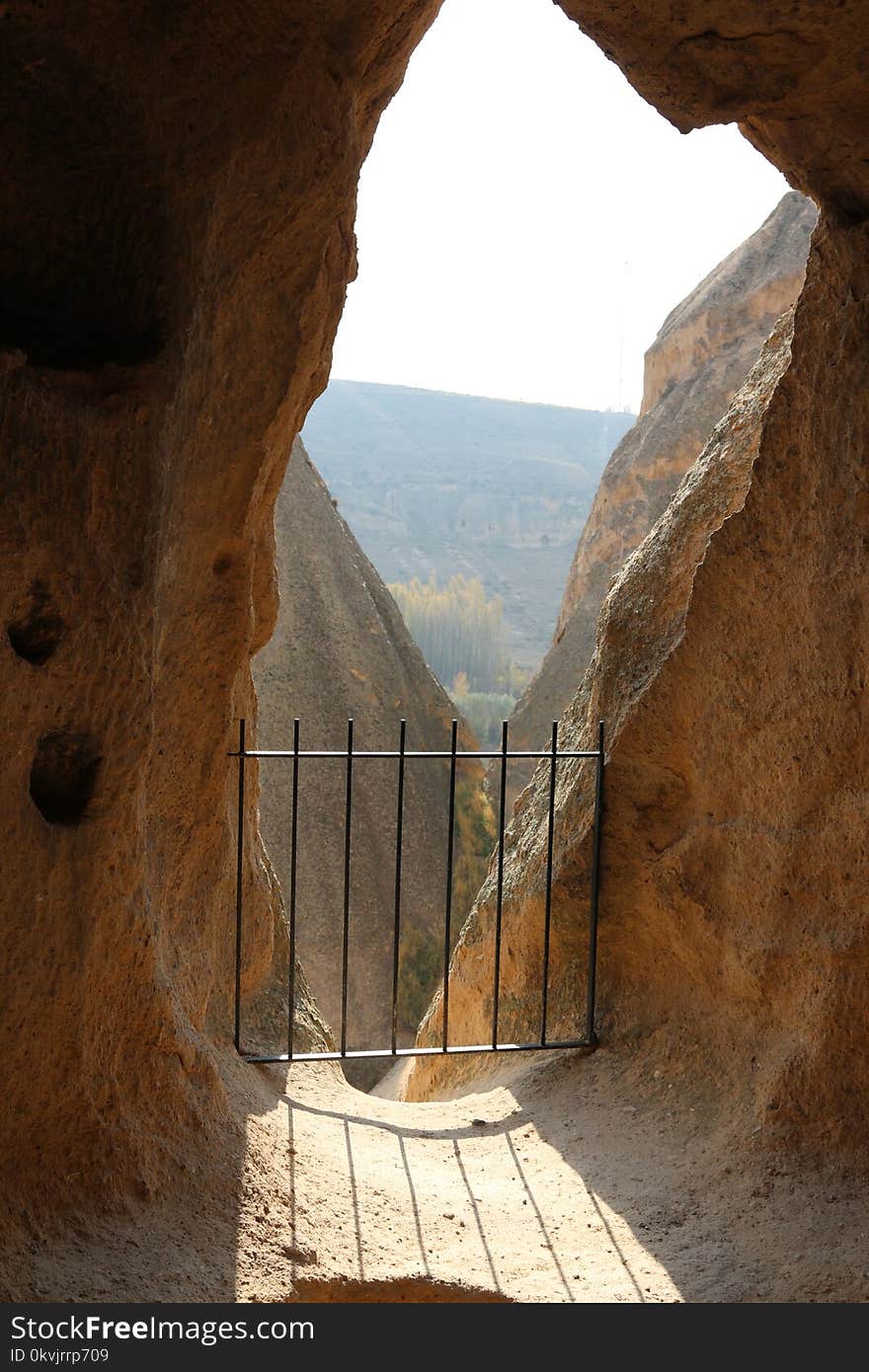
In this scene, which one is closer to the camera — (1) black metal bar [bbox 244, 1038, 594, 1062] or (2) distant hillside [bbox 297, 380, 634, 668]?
(1) black metal bar [bbox 244, 1038, 594, 1062]

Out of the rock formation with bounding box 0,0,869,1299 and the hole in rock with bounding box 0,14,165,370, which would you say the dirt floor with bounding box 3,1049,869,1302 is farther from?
the hole in rock with bounding box 0,14,165,370

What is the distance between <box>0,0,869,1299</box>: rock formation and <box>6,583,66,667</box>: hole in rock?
2 centimetres

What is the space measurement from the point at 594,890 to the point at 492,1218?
5.50 ft

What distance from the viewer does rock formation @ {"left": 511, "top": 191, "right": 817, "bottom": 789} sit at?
1770 centimetres

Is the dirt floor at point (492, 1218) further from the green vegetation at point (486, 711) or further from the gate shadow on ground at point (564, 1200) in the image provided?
the green vegetation at point (486, 711)

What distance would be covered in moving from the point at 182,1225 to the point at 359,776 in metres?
17.8

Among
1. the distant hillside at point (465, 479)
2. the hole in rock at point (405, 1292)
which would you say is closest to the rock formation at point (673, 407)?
the hole in rock at point (405, 1292)

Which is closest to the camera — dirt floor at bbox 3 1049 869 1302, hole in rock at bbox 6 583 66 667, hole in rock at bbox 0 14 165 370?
hole in rock at bbox 6 583 66 667

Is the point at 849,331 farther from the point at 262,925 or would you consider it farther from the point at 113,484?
the point at 262,925

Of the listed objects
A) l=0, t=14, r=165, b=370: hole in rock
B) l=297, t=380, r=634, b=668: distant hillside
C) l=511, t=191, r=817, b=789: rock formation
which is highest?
l=297, t=380, r=634, b=668: distant hillside

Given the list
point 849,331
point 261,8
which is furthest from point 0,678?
point 849,331

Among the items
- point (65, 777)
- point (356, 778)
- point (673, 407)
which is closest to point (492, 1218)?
point (65, 777)

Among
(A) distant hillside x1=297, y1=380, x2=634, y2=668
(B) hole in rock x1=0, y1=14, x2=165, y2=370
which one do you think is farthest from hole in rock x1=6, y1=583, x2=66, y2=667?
(A) distant hillside x1=297, y1=380, x2=634, y2=668

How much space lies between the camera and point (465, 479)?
63.4 metres
